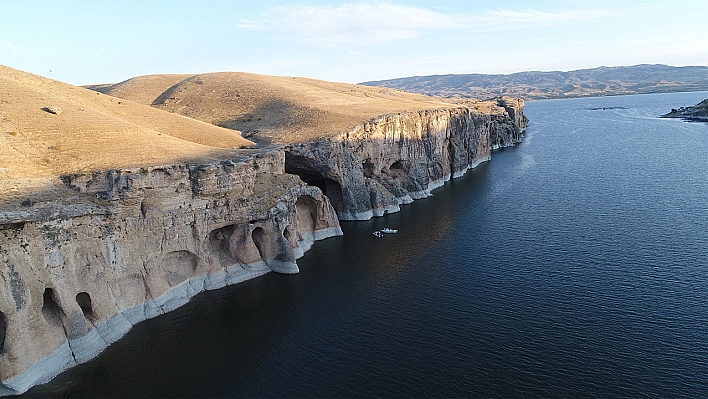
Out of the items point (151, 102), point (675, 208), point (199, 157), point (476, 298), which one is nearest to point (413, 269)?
point (476, 298)

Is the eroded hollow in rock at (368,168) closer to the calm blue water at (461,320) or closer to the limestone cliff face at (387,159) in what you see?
the limestone cliff face at (387,159)

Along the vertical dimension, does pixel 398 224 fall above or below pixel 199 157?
below

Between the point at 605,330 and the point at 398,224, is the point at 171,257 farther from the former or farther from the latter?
the point at 605,330

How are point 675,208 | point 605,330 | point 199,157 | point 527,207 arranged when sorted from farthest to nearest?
point 527,207 → point 675,208 → point 199,157 → point 605,330

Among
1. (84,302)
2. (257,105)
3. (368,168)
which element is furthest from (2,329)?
(257,105)

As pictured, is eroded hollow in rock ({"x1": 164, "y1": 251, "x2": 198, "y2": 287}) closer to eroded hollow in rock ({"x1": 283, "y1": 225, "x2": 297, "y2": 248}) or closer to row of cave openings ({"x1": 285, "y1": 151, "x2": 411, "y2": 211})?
eroded hollow in rock ({"x1": 283, "y1": 225, "x2": 297, "y2": 248})

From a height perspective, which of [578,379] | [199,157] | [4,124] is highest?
[4,124]

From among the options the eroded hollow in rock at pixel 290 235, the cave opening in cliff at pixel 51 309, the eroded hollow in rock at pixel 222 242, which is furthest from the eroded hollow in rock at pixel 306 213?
the cave opening in cliff at pixel 51 309
